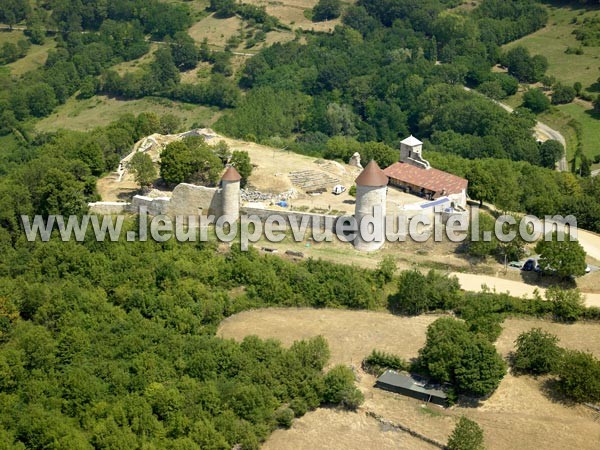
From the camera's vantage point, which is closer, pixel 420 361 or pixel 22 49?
pixel 420 361

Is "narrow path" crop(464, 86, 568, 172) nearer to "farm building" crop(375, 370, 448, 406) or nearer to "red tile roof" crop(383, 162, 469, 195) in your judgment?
"red tile roof" crop(383, 162, 469, 195)

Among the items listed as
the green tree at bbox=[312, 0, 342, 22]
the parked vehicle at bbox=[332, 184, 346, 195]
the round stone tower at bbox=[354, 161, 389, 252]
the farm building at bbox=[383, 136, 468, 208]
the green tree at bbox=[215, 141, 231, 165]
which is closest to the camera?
the round stone tower at bbox=[354, 161, 389, 252]

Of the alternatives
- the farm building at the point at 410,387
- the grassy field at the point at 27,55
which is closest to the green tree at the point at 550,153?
the farm building at the point at 410,387

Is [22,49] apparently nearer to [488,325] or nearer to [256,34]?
[256,34]

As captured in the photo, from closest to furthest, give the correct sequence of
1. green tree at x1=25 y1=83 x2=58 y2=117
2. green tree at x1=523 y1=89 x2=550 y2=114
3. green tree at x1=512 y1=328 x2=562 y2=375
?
green tree at x1=512 y1=328 x2=562 y2=375 < green tree at x1=523 y1=89 x2=550 y2=114 < green tree at x1=25 y1=83 x2=58 y2=117

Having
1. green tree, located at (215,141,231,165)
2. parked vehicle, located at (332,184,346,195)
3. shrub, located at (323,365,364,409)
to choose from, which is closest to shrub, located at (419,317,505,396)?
shrub, located at (323,365,364,409)

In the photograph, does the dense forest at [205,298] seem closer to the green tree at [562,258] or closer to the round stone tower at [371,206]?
the green tree at [562,258]

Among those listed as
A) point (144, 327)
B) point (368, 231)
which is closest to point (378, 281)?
point (368, 231)
